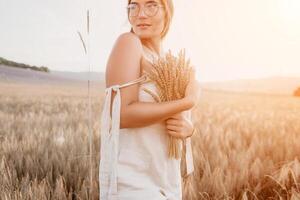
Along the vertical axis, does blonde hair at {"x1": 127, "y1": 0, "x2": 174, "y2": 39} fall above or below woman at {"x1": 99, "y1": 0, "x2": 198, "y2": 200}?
above

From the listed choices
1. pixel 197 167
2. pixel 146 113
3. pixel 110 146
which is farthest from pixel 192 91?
pixel 197 167

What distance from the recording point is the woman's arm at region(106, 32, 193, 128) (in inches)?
53.9

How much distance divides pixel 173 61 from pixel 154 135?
22cm

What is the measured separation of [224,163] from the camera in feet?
8.72

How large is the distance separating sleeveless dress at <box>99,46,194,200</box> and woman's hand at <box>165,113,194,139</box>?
1.4 inches

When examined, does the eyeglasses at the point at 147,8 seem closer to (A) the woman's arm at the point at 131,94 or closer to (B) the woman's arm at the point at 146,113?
(A) the woman's arm at the point at 131,94

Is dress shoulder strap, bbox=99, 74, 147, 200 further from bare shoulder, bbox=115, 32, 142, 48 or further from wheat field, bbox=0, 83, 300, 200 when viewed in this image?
wheat field, bbox=0, 83, 300, 200

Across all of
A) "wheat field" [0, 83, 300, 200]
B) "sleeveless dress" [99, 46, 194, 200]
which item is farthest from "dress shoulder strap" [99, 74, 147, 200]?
"wheat field" [0, 83, 300, 200]

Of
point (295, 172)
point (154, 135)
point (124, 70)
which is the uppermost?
point (124, 70)

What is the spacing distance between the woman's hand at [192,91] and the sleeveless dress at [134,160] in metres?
0.10

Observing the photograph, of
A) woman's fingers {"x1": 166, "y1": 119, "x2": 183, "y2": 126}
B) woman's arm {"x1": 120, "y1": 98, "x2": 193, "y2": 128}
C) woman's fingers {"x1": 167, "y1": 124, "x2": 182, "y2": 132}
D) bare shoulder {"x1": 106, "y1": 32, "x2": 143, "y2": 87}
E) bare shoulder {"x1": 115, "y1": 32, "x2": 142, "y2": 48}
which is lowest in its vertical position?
woman's fingers {"x1": 167, "y1": 124, "x2": 182, "y2": 132}

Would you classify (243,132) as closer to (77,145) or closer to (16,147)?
(77,145)

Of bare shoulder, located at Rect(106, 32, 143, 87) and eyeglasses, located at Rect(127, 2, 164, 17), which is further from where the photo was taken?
eyeglasses, located at Rect(127, 2, 164, 17)

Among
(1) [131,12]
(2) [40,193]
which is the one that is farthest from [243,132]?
(1) [131,12]
